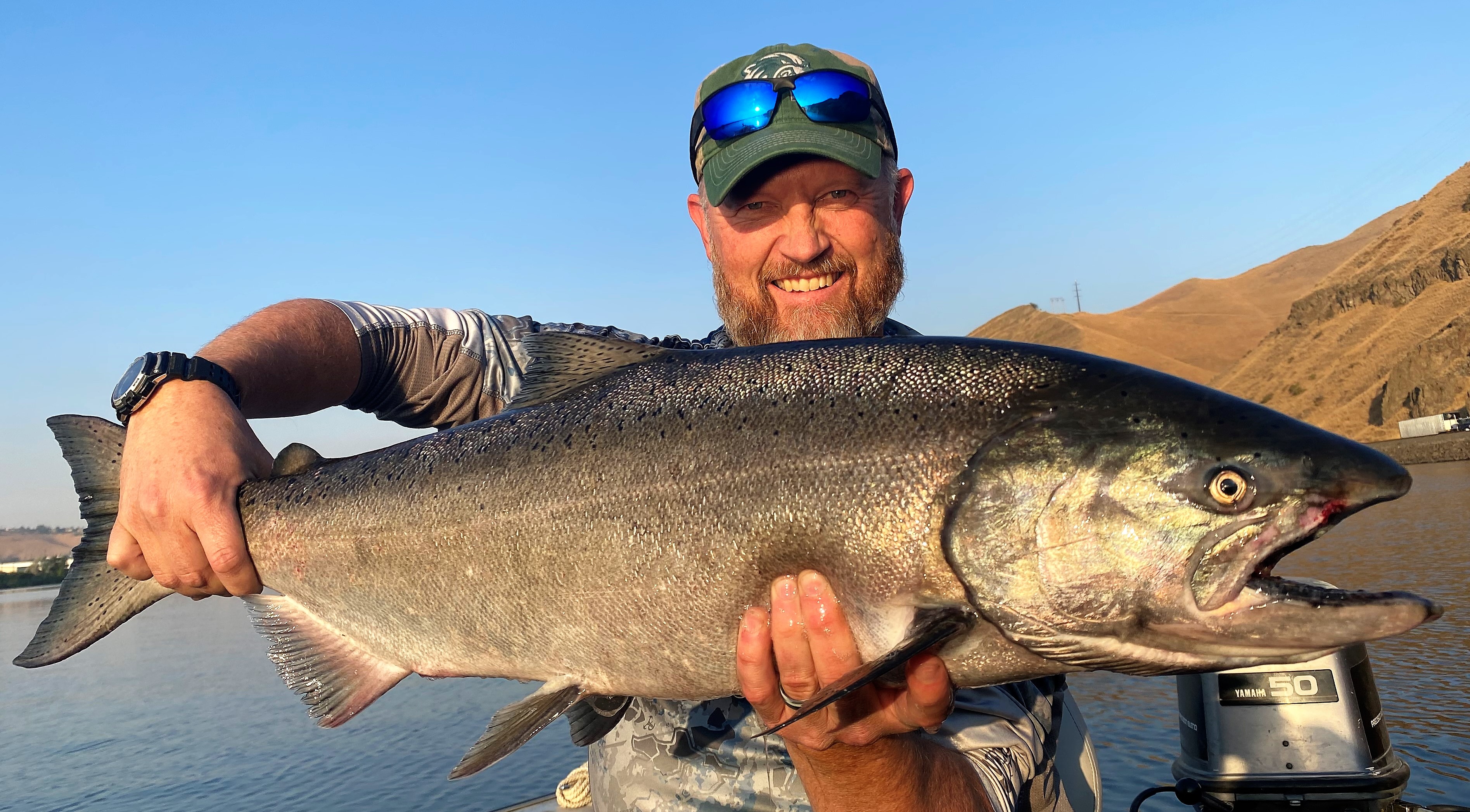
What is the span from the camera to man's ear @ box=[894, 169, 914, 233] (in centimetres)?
431

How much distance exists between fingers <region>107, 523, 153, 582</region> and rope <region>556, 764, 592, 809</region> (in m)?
3.68

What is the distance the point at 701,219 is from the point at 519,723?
287 centimetres

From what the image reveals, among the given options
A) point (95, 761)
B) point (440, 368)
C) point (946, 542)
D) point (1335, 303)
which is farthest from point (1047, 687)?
point (1335, 303)

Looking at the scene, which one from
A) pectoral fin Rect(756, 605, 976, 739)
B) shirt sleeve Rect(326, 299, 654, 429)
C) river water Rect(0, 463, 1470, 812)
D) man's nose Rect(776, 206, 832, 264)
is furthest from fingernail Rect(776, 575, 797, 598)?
river water Rect(0, 463, 1470, 812)

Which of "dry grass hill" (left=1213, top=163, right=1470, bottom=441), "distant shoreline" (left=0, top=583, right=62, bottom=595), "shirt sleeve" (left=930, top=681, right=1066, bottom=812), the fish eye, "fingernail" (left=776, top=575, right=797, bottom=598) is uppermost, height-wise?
"dry grass hill" (left=1213, top=163, right=1470, bottom=441)

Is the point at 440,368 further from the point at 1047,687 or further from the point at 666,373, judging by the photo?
the point at 1047,687

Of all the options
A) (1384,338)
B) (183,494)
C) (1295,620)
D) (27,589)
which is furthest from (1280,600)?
(27,589)

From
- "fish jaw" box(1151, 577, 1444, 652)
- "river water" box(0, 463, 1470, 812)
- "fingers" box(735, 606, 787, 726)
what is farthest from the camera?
"river water" box(0, 463, 1470, 812)

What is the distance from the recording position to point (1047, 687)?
10.6 ft

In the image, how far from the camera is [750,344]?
4121 mm

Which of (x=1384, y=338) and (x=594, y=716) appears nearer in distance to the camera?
(x=594, y=716)

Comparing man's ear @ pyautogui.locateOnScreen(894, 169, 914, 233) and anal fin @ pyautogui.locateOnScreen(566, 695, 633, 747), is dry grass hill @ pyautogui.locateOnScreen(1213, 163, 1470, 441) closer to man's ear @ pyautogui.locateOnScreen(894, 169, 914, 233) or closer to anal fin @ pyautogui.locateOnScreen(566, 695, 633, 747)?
man's ear @ pyautogui.locateOnScreen(894, 169, 914, 233)

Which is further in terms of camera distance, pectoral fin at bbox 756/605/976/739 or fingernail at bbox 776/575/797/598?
fingernail at bbox 776/575/797/598

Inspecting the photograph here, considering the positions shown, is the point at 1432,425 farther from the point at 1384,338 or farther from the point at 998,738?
the point at 998,738
